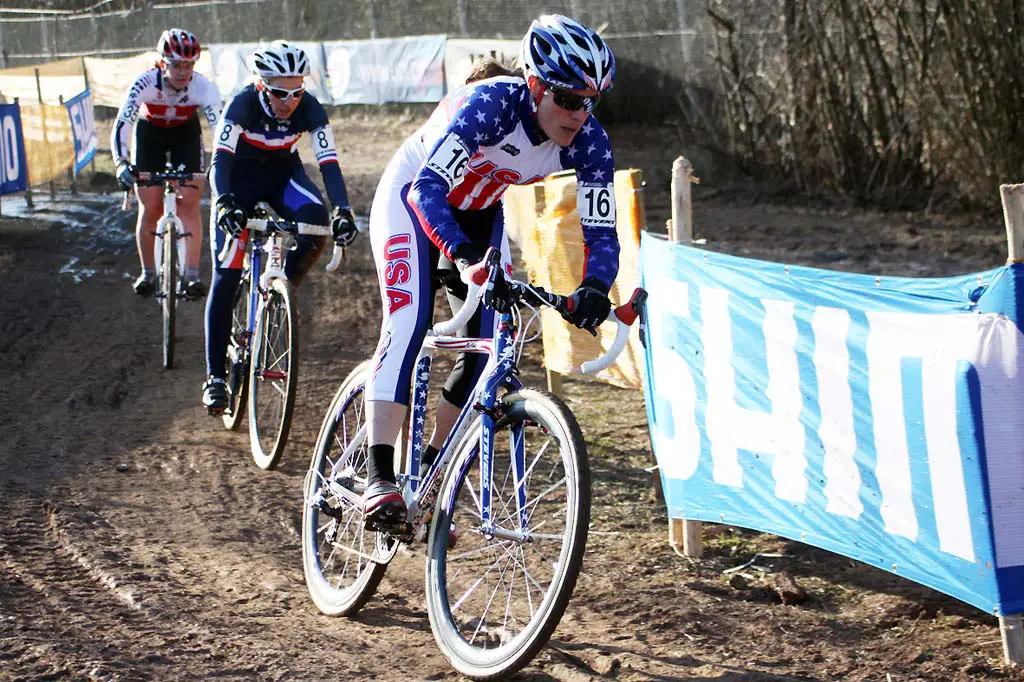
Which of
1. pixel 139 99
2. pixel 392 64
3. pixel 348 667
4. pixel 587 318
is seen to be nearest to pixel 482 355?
pixel 587 318

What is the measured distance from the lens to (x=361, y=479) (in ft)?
15.7

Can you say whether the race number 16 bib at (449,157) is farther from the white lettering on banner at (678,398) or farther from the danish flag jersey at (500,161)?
the white lettering on banner at (678,398)

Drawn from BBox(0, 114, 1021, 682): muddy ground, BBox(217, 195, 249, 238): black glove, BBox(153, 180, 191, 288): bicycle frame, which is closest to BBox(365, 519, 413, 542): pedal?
BBox(0, 114, 1021, 682): muddy ground

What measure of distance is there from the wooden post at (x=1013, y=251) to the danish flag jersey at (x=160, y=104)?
20.8 feet

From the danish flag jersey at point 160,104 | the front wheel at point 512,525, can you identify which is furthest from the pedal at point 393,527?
A: the danish flag jersey at point 160,104

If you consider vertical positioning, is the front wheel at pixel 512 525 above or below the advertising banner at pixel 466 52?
below

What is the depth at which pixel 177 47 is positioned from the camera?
8.59 metres

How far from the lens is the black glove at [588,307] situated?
3.78 meters

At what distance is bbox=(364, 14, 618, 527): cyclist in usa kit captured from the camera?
398 centimetres

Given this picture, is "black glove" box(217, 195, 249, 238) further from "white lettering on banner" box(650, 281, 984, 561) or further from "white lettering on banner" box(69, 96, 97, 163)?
"white lettering on banner" box(69, 96, 97, 163)

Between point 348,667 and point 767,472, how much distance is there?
1.87 meters

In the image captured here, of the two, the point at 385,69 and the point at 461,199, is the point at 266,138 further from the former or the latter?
the point at 385,69

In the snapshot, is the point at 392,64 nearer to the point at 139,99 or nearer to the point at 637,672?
the point at 139,99

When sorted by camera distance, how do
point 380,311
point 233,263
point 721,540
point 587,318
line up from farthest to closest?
Answer: point 380,311 < point 233,263 < point 721,540 < point 587,318
